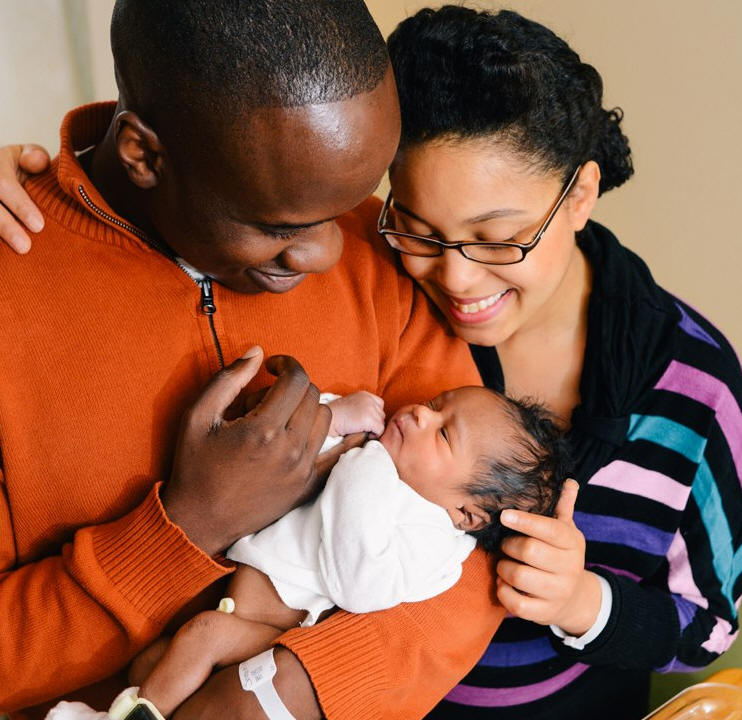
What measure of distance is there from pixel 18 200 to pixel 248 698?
74 cm

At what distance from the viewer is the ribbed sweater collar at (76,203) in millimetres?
1169

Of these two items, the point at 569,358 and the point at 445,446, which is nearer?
the point at 445,446

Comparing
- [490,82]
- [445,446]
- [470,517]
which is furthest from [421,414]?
[490,82]

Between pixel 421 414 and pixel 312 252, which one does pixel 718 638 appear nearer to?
pixel 421 414

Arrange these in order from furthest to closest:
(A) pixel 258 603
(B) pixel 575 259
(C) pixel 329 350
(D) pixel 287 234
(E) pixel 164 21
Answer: (B) pixel 575 259 → (C) pixel 329 350 → (A) pixel 258 603 → (D) pixel 287 234 → (E) pixel 164 21

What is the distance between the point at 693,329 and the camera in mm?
1660

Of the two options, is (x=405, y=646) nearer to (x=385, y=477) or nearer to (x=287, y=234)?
(x=385, y=477)

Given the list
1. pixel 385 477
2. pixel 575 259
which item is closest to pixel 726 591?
pixel 575 259

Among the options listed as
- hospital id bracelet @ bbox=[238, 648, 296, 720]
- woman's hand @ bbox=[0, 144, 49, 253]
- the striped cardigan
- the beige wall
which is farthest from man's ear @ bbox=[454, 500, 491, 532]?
the beige wall

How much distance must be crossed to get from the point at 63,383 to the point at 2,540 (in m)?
0.24

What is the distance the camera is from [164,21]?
100cm

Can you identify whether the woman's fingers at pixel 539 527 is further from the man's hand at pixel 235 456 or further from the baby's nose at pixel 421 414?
the man's hand at pixel 235 456

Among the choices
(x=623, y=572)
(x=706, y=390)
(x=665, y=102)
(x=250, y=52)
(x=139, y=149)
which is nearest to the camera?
(x=250, y=52)

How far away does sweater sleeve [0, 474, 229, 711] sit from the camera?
1140 mm
